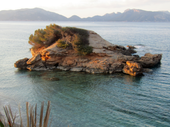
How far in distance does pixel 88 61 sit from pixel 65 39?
19.4ft

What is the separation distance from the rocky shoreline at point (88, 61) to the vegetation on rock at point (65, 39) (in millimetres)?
782

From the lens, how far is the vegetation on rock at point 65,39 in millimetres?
25016

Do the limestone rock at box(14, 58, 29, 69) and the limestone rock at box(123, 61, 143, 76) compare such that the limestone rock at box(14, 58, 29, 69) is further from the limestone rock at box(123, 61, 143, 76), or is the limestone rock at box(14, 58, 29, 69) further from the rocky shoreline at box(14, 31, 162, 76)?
the limestone rock at box(123, 61, 143, 76)

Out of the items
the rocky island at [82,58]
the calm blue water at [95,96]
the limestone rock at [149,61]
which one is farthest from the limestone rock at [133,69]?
the limestone rock at [149,61]

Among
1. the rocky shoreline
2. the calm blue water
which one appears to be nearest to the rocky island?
the rocky shoreline

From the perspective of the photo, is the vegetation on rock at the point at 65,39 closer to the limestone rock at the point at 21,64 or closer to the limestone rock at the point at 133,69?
the limestone rock at the point at 21,64

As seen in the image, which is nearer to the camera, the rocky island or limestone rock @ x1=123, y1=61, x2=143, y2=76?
limestone rock @ x1=123, y1=61, x2=143, y2=76

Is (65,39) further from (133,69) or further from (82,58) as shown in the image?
(133,69)

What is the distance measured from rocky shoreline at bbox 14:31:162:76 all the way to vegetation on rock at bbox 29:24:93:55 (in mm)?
782

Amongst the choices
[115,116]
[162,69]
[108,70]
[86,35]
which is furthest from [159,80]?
[86,35]

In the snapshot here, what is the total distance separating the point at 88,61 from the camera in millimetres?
24766

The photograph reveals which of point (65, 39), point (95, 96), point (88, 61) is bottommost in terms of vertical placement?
point (95, 96)

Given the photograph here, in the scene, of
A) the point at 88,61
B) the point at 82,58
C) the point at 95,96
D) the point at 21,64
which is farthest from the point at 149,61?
the point at 21,64

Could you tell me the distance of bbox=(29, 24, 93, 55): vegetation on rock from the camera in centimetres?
2502
